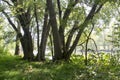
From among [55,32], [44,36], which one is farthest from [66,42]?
[44,36]

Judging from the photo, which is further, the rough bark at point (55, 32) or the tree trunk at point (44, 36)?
the tree trunk at point (44, 36)

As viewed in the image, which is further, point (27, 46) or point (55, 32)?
point (27, 46)

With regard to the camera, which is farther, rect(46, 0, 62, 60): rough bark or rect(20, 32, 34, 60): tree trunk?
rect(20, 32, 34, 60): tree trunk

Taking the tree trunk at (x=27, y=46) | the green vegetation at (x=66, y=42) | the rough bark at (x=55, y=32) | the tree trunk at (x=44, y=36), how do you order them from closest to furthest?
the green vegetation at (x=66, y=42)
the rough bark at (x=55, y=32)
the tree trunk at (x=44, y=36)
the tree trunk at (x=27, y=46)

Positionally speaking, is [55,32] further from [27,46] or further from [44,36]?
[27,46]

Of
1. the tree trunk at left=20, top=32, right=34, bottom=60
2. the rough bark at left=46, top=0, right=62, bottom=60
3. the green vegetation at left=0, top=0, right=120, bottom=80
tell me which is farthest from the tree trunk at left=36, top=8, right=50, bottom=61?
the rough bark at left=46, top=0, right=62, bottom=60

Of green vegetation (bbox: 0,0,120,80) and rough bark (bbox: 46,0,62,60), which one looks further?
rough bark (bbox: 46,0,62,60)

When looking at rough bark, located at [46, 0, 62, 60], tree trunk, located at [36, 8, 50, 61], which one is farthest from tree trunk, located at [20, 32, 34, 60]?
rough bark, located at [46, 0, 62, 60]

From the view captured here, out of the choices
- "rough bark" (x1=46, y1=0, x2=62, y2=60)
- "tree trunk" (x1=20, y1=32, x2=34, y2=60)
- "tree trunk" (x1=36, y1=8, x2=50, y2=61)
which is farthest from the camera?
"tree trunk" (x1=20, y1=32, x2=34, y2=60)

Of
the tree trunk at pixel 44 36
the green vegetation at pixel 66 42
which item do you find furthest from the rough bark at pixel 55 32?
the tree trunk at pixel 44 36

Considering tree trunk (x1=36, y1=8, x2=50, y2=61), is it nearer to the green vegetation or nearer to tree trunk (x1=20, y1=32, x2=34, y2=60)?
the green vegetation

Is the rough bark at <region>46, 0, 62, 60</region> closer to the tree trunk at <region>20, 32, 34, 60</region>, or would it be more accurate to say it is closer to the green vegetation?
the green vegetation

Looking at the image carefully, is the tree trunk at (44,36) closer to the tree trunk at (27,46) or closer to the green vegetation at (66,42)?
the green vegetation at (66,42)

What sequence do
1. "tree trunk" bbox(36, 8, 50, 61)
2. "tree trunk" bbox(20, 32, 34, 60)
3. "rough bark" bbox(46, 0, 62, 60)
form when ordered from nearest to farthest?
1. "rough bark" bbox(46, 0, 62, 60)
2. "tree trunk" bbox(36, 8, 50, 61)
3. "tree trunk" bbox(20, 32, 34, 60)
